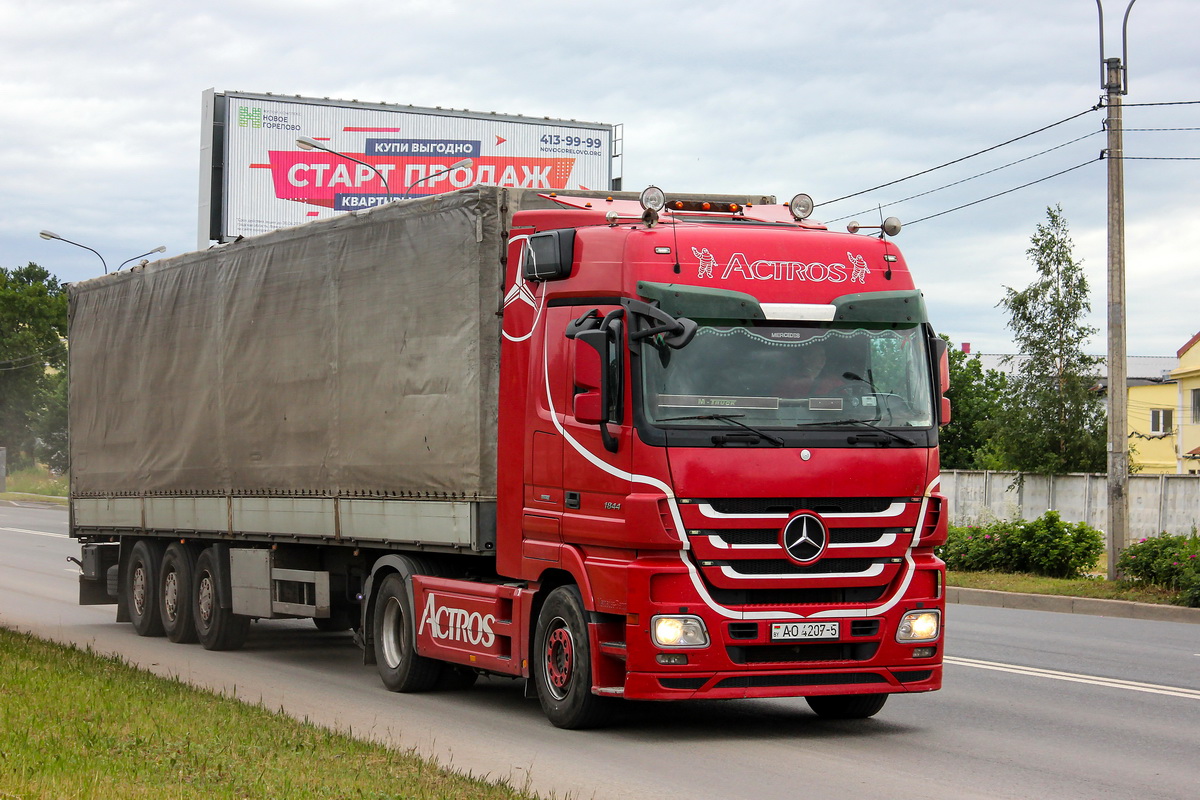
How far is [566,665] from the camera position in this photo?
32.0 feet

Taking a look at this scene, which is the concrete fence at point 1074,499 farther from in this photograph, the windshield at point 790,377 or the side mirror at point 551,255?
the side mirror at point 551,255

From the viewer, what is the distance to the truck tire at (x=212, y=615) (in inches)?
601

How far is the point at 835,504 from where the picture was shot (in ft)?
30.6

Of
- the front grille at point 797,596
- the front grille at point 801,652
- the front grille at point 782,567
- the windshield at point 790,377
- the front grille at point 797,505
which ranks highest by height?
the windshield at point 790,377

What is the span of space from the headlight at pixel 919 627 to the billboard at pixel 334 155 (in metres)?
38.9

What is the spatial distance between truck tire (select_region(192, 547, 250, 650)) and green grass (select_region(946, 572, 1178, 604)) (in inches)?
457

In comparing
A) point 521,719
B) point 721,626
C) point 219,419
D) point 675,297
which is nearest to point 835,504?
point 721,626

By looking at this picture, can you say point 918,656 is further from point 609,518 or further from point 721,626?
point 609,518

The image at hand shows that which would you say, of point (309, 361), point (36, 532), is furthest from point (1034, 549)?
point (36, 532)

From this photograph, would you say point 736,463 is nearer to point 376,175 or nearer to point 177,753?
point 177,753

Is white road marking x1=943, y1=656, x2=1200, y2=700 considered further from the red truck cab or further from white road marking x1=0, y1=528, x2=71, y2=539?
white road marking x1=0, y1=528, x2=71, y2=539

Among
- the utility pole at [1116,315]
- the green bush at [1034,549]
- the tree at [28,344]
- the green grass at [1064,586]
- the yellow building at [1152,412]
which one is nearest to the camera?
the green grass at [1064,586]

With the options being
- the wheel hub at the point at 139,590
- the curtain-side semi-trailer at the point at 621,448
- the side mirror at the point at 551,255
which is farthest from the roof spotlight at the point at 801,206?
the wheel hub at the point at 139,590

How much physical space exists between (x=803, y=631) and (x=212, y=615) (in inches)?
318
